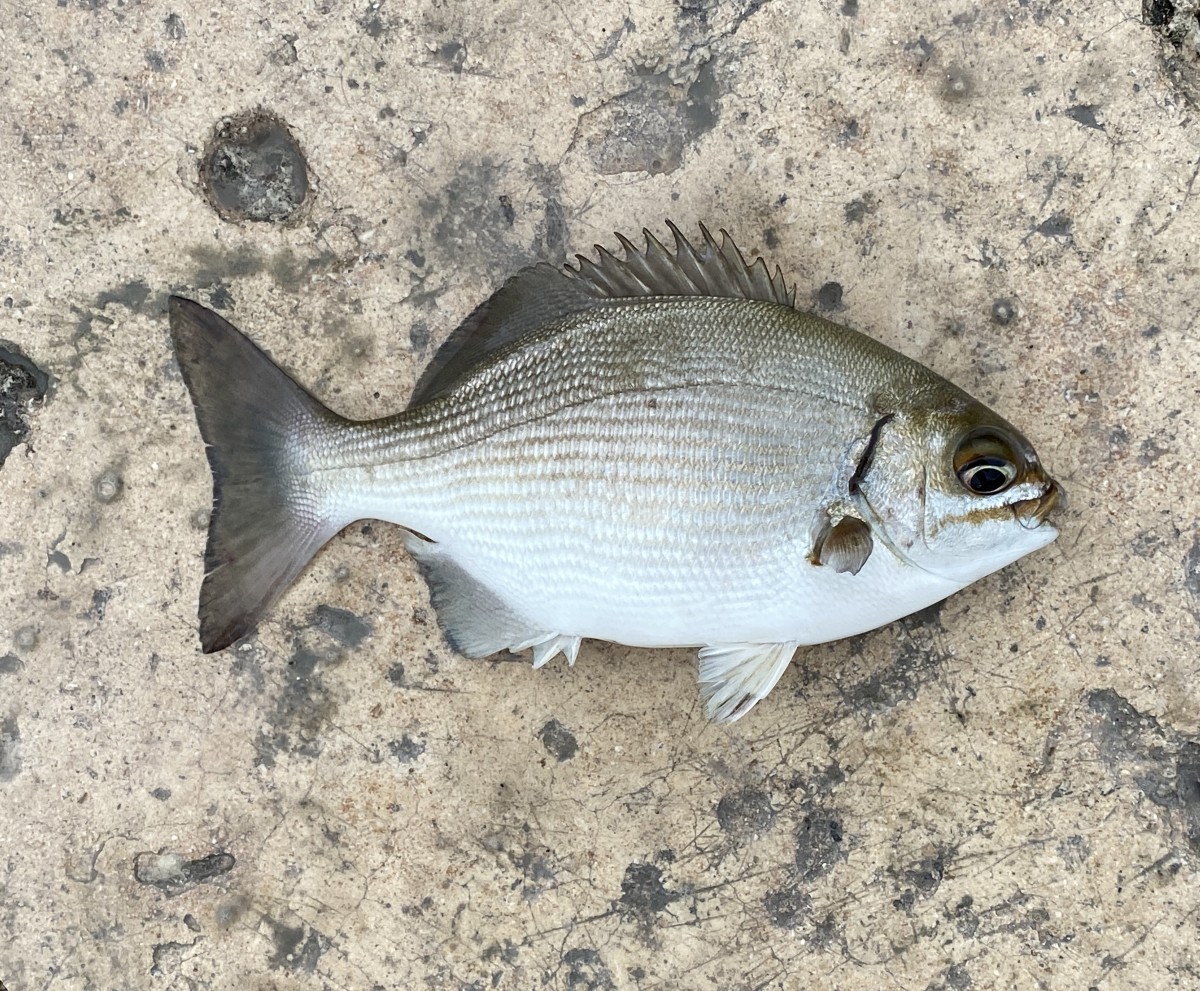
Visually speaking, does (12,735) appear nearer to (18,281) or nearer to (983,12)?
(18,281)

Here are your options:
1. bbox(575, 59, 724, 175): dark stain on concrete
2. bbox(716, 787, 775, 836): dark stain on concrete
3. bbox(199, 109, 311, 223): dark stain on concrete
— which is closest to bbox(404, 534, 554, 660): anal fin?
bbox(716, 787, 775, 836): dark stain on concrete

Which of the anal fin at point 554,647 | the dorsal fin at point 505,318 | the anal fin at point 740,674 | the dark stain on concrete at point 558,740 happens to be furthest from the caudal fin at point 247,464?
the anal fin at point 740,674

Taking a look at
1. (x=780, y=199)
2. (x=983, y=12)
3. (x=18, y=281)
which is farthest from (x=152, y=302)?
(x=983, y=12)

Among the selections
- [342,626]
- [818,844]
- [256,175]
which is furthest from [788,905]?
[256,175]

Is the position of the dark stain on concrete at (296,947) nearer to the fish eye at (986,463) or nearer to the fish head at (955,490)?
the fish head at (955,490)

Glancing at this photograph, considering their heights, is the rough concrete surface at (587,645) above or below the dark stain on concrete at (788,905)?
above

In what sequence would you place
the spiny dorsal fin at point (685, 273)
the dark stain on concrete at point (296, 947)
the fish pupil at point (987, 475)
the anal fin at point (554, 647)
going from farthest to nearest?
the dark stain on concrete at point (296, 947)
the anal fin at point (554, 647)
the spiny dorsal fin at point (685, 273)
the fish pupil at point (987, 475)

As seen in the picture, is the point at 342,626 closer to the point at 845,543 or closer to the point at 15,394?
the point at 15,394
